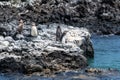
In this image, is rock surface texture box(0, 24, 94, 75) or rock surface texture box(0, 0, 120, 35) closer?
rock surface texture box(0, 24, 94, 75)

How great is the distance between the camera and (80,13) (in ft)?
220

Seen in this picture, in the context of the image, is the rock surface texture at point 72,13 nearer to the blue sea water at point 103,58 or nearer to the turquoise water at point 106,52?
the turquoise water at point 106,52

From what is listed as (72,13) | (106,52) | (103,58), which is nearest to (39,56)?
(103,58)

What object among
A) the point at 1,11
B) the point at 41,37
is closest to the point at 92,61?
the point at 41,37

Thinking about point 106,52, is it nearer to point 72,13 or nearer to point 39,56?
point 39,56

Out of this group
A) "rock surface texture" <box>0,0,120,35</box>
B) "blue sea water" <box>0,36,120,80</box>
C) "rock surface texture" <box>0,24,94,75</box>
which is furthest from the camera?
"rock surface texture" <box>0,0,120,35</box>

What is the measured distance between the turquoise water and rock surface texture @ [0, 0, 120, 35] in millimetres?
5741

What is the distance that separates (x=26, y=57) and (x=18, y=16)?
31.8 m

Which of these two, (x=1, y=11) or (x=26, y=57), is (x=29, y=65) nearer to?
(x=26, y=57)

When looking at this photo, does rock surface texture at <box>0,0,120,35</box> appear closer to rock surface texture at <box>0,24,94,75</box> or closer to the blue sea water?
the blue sea water

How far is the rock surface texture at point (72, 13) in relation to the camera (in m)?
65.6

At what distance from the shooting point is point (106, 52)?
48.3 meters

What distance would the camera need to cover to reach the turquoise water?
39812 mm

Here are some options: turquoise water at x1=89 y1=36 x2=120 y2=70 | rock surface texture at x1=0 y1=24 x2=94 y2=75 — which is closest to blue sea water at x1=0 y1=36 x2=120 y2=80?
turquoise water at x1=89 y1=36 x2=120 y2=70
